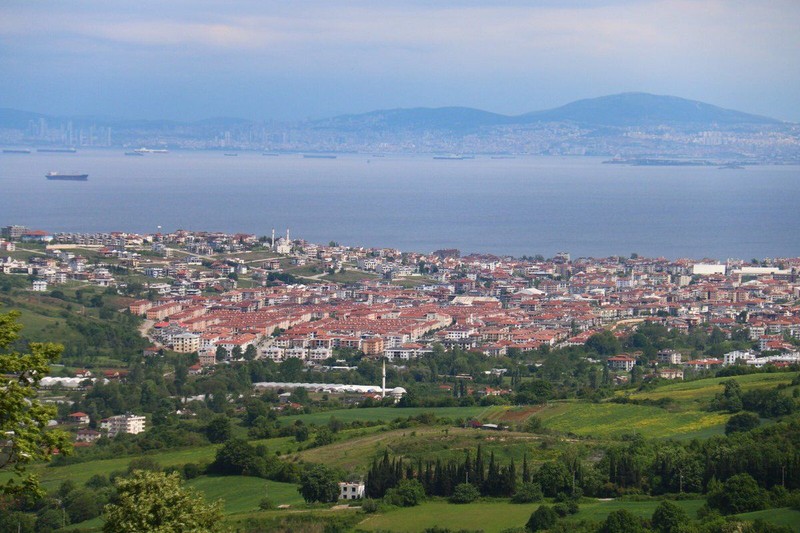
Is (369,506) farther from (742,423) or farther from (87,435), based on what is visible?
(87,435)

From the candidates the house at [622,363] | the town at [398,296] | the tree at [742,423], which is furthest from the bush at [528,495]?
the house at [622,363]

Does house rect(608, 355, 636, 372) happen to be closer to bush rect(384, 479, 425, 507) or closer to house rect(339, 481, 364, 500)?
house rect(339, 481, 364, 500)

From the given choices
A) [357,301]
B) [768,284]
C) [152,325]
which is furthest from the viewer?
[768,284]

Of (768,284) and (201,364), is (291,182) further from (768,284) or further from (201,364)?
(201,364)

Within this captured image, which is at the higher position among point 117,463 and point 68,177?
point 68,177

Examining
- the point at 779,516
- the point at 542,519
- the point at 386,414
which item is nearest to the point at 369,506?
the point at 542,519

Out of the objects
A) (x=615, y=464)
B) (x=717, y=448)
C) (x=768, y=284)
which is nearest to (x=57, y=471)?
(x=615, y=464)

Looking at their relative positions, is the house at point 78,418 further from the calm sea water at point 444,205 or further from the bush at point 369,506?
the calm sea water at point 444,205
